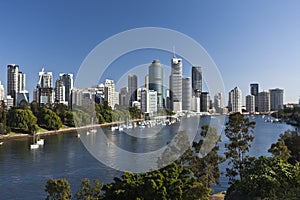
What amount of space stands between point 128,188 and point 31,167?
6.00 metres

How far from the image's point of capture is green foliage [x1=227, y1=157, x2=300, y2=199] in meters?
2.42

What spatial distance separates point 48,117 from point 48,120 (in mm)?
181

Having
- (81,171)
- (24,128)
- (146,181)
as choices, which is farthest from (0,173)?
(24,128)

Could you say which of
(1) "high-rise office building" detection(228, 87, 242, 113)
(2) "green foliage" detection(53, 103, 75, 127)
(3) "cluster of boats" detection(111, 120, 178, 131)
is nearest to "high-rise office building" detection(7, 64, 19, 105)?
(2) "green foliage" detection(53, 103, 75, 127)

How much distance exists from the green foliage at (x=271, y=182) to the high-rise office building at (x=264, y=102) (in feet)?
153

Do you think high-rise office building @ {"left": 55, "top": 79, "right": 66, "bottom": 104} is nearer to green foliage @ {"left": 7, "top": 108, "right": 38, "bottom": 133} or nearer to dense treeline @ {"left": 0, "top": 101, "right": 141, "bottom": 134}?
dense treeline @ {"left": 0, "top": 101, "right": 141, "bottom": 134}

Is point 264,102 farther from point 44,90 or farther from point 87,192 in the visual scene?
point 87,192

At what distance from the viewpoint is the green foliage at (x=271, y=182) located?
7.95 feet

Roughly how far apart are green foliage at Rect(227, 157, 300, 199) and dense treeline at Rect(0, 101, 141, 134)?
487 inches

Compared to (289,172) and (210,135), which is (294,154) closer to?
(210,135)

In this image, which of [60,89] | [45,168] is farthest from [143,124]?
[60,89]

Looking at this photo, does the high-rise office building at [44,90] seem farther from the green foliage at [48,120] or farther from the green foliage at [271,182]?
the green foliage at [271,182]

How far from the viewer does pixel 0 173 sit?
23.8ft

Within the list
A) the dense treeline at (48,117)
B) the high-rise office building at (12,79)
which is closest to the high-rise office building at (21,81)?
the high-rise office building at (12,79)
